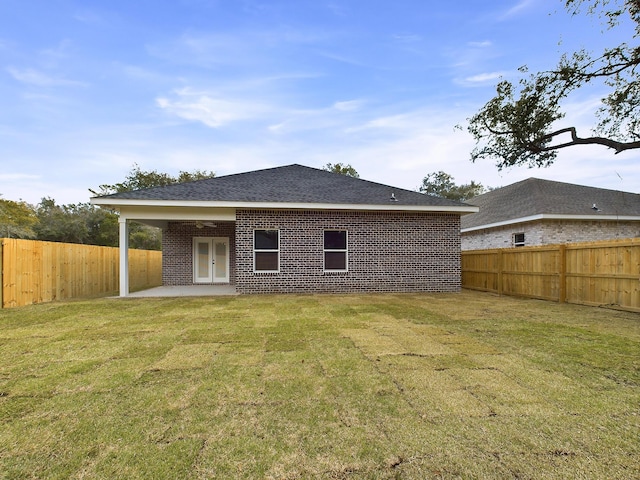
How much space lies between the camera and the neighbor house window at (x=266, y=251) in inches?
440

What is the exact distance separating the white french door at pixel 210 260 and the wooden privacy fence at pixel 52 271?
309 cm

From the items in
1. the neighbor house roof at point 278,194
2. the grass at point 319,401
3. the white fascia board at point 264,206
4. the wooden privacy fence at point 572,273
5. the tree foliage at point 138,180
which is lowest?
the grass at point 319,401

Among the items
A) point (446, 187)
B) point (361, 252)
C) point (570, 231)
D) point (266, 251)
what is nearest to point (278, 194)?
point (266, 251)

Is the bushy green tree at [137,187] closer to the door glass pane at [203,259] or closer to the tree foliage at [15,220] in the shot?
the tree foliage at [15,220]

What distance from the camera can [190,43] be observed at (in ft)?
36.2

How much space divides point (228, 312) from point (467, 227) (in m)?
15.0

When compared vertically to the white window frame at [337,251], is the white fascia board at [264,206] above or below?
above

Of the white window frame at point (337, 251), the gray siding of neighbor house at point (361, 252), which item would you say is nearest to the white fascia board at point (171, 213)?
the gray siding of neighbor house at point (361, 252)

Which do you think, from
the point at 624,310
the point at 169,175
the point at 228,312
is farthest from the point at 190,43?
the point at 169,175

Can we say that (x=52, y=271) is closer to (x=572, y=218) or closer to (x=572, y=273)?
(x=572, y=273)

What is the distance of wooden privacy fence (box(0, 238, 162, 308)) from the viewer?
27.1ft

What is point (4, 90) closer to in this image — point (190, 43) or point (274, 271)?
point (190, 43)

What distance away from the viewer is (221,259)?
47.3 feet

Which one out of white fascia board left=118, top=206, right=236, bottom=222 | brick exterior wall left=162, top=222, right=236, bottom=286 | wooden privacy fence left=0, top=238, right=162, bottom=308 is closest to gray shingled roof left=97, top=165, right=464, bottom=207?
white fascia board left=118, top=206, right=236, bottom=222
